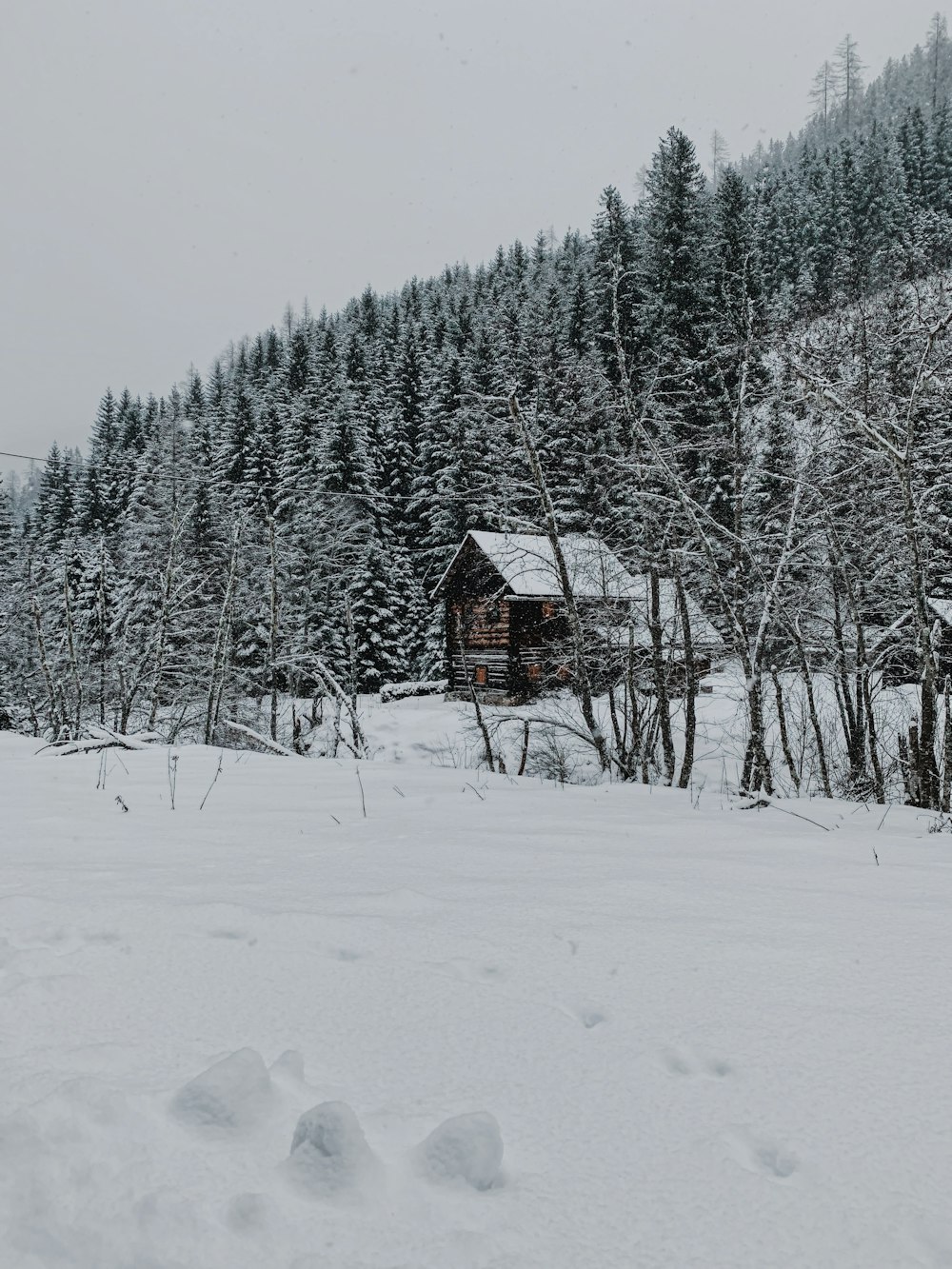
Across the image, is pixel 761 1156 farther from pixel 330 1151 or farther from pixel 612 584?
pixel 612 584

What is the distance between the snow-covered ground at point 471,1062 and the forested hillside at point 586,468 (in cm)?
544

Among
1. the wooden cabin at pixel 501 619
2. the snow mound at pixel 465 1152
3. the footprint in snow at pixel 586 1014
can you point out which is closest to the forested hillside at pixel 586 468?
the wooden cabin at pixel 501 619

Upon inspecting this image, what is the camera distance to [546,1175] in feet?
3.32

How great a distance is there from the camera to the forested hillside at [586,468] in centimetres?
854

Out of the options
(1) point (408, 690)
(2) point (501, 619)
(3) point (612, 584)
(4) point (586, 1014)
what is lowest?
(1) point (408, 690)

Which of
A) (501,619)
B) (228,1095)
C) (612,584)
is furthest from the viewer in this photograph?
(501,619)

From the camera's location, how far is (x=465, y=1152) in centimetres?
104

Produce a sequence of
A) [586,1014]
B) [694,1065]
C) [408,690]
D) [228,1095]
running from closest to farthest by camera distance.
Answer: [228,1095], [694,1065], [586,1014], [408,690]

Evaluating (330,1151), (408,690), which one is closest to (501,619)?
(408,690)

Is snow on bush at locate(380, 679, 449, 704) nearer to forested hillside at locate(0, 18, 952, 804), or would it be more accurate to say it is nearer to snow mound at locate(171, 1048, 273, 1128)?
forested hillside at locate(0, 18, 952, 804)

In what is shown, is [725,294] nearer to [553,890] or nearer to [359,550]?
[553,890]

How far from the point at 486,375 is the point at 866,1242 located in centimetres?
4030

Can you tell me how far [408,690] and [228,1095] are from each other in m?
26.8

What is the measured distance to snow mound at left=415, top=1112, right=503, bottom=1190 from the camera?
3.33 feet
